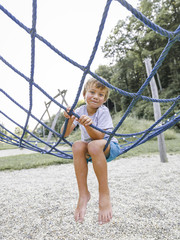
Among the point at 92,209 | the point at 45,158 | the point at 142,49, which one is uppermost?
the point at 142,49

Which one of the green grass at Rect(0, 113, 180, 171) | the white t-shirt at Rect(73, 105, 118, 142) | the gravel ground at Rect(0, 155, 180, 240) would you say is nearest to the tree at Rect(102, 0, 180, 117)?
the green grass at Rect(0, 113, 180, 171)

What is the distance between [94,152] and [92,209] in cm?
83

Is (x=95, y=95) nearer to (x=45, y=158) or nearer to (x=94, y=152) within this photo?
(x=94, y=152)

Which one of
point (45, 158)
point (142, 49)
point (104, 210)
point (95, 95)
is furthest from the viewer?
point (142, 49)

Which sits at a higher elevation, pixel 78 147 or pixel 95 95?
pixel 95 95

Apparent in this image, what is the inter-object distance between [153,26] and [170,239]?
1188 millimetres

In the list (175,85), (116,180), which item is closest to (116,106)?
(175,85)

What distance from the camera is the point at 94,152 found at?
98cm

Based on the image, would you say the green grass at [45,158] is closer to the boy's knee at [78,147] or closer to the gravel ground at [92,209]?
the gravel ground at [92,209]

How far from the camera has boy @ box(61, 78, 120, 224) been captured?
3.18ft

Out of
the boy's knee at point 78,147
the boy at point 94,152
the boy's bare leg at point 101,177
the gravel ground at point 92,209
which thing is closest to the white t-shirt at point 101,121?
the boy at point 94,152

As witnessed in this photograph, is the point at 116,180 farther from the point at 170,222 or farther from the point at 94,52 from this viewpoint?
the point at 94,52

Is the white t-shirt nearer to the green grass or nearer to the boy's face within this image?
the boy's face

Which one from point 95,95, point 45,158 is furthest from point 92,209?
point 45,158
